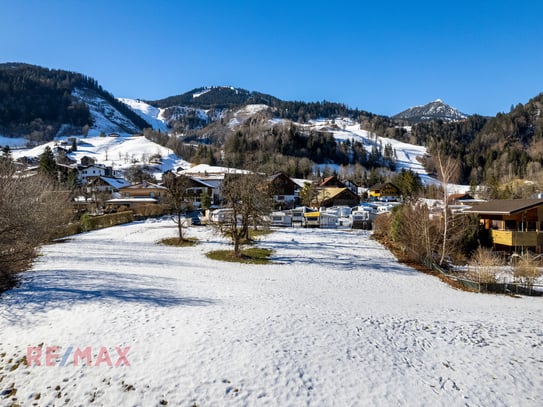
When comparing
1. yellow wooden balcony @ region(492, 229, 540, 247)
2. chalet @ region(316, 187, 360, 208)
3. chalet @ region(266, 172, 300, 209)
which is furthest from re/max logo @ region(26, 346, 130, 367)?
chalet @ region(316, 187, 360, 208)

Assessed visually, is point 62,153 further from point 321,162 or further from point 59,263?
point 59,263

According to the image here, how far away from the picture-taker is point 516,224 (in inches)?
934

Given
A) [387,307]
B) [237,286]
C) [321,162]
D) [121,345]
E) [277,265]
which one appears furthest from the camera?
[321,162]

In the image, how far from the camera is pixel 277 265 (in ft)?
60.5

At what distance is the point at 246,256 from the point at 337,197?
4420 cm

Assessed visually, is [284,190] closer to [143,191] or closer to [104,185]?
[143,191]

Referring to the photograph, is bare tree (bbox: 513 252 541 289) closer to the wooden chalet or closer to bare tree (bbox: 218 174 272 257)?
bare tree (bbox: 218 174 272 257)

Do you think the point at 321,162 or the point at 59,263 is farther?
the point at 321,162

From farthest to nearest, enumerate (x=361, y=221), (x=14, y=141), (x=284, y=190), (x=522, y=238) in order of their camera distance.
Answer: (x=14, y=141), (x=284, y=190), (x=361, y=221), (x=522, y=238)

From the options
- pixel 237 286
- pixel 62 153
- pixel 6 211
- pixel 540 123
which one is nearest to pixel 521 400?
pixel 237 286

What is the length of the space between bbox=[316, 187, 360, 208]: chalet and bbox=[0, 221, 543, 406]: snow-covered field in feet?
151

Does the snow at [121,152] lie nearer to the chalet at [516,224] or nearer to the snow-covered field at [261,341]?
the chalet at [516,224]

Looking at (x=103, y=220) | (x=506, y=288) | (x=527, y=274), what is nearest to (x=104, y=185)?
(x=103, y=220)

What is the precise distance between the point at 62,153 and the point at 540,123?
661 ft
